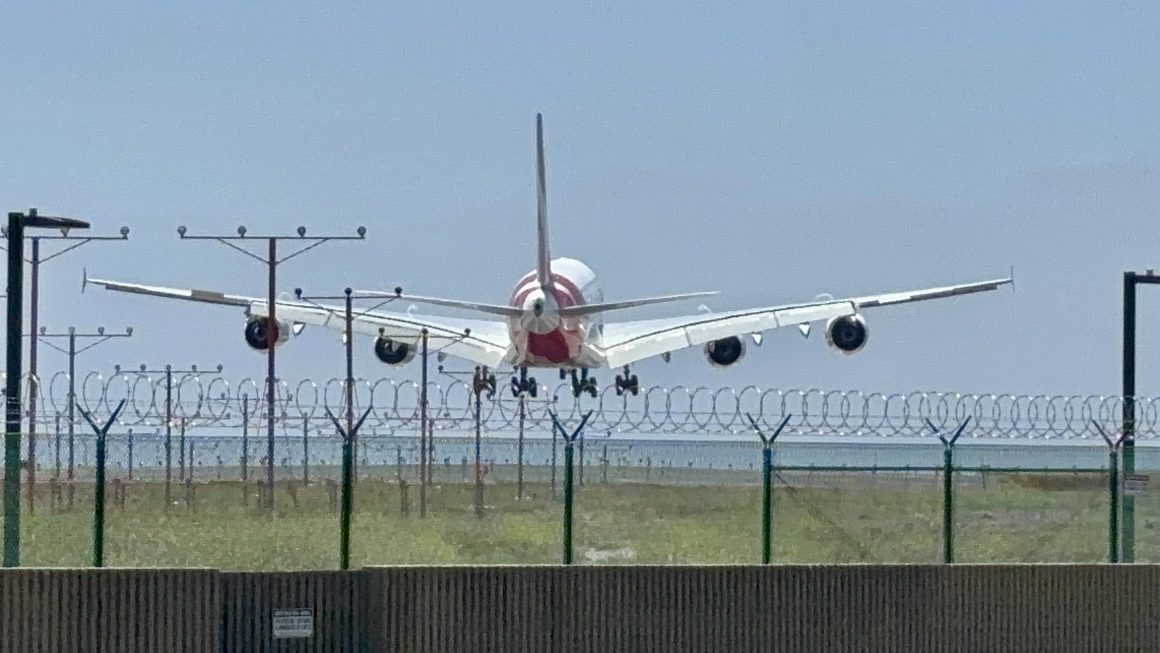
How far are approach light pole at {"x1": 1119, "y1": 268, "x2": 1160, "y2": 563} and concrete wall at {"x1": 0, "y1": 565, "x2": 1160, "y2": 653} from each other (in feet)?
6.85

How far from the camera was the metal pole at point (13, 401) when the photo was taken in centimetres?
2423

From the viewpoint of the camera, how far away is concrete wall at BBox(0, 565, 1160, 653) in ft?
74.6

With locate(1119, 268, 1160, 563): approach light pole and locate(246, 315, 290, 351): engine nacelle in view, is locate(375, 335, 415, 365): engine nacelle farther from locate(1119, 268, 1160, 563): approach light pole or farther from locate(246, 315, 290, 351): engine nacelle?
locate(1119, 268, 1160, 563): approach light pole

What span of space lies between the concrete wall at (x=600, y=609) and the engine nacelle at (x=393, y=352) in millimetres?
48470

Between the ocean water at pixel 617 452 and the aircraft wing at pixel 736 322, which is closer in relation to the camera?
the ocean water at pixel 617 452

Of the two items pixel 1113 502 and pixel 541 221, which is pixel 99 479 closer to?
pixel 1113 502

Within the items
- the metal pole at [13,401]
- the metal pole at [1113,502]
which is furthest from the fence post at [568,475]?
the metal pole at [1113,502]

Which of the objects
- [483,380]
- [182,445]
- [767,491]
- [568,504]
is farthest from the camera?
[483,380]

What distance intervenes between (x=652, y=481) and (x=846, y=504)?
4160mm

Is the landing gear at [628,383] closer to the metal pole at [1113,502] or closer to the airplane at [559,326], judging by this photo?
the airplane at [559,326]

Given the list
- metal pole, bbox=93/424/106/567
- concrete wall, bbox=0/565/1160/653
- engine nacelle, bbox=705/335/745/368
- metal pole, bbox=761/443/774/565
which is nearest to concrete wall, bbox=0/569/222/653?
concrete wall, bbox=0/565/1160/653

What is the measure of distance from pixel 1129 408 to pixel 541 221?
40010 millimetres

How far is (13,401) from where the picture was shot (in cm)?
2561

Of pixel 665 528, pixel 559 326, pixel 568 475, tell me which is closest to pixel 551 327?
pixel 559 326
